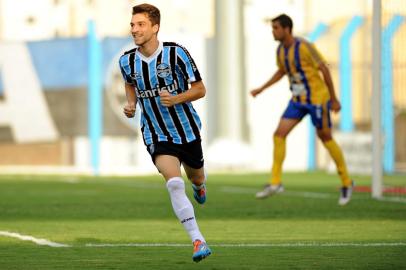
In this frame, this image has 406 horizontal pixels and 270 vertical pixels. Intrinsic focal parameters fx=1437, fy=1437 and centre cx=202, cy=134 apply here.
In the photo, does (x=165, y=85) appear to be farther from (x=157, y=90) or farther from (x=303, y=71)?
(x=303, y=71)

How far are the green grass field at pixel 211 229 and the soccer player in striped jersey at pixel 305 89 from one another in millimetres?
643

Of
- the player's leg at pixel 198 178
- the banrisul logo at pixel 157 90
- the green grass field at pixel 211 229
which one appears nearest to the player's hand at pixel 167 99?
the banrisul logo at pixel 157 90

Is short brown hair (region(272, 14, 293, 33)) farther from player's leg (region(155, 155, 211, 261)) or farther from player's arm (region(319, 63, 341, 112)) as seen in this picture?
player's leg (region(155, 155, 211, 261))

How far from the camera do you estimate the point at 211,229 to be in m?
12.5

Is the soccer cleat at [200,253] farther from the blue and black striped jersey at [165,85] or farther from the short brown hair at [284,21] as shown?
the short brown hair at [284,21]

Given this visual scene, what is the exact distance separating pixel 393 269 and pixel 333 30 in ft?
64.1

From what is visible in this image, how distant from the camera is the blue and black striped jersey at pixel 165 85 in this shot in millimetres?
10227

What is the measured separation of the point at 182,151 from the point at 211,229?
227cm

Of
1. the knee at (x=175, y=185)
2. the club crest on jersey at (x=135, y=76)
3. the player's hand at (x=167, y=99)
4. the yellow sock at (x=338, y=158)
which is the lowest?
the yellow sock at (x=338, y=158)

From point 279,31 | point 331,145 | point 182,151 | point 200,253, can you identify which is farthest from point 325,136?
point 200,253

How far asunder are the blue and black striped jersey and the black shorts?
0.04 m

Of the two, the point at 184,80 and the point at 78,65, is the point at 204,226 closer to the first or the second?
the point at 184,80

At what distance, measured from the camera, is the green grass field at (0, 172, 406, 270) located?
9641 mm

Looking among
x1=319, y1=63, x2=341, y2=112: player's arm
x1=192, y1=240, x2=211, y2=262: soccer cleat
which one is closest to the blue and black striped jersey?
x1=192, y1=240, x2=211, y2=262: soccer cleat
